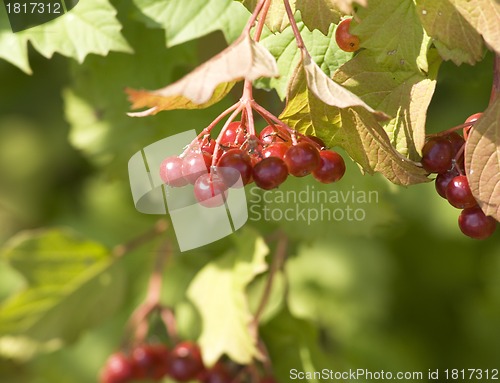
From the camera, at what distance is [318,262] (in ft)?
7.16

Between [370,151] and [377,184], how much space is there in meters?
0.57

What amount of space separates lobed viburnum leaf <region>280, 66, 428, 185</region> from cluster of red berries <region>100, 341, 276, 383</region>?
0.69 m

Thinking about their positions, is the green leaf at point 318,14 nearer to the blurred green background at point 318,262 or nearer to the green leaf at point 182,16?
the green leaf at point 182,16

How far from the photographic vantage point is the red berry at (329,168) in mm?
974

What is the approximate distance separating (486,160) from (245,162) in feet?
0.90

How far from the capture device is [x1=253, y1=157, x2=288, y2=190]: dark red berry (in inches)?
36.0

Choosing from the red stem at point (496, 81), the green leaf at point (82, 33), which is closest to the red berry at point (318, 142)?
A: the red stem at point (496, 81)

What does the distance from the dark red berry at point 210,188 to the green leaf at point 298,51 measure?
0.77ft

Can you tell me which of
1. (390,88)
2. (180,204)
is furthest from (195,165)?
(180,204)

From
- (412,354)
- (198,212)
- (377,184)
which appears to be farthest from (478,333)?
(198,212)

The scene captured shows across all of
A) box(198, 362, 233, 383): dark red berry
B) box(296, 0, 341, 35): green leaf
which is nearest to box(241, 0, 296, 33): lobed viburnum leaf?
box(296, 0, 341, 35): green leaf

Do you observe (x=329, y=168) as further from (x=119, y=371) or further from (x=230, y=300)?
(x=119, y=371)

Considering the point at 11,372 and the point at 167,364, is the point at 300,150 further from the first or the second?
the point at 11,372

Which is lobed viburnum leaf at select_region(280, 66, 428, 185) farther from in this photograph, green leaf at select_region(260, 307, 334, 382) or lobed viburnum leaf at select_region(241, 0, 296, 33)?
green leaf at select_region(260, 307, 334, 382)
